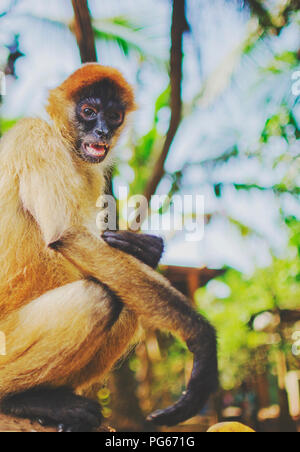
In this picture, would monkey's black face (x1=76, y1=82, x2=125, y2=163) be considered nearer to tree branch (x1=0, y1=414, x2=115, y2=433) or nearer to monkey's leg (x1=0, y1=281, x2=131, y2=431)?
monkey's leg (x1=0, y1=281, x2=131, y2=431)

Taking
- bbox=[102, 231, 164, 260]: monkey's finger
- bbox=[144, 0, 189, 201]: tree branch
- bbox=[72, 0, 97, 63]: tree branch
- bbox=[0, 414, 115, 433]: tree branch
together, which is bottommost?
bbox=[0, 414, 115, 433]: tree branch

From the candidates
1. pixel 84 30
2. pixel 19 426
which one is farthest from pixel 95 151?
pixel 19 426

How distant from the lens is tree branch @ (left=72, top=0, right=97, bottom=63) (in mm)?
4926

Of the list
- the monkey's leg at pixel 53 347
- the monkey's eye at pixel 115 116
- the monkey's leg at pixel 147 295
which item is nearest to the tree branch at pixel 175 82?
the monkey's eye at pixel 115 116

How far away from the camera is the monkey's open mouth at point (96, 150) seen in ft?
12.7

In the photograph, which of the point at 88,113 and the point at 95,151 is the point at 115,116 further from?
the point at 95,151

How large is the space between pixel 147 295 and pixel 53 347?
2.27ft

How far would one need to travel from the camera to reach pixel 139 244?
343 cm

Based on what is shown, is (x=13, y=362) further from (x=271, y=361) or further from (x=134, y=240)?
(x=271, y=361)

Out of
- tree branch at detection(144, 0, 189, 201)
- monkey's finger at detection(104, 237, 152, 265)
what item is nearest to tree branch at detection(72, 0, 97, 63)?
tree branch at detection(144, 0, 189, 201)

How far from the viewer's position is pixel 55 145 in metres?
3.42

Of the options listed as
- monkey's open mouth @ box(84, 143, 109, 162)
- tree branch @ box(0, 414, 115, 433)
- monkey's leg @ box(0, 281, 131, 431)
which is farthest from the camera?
monkey's open mouth @ box(84, 143, 109, 162)

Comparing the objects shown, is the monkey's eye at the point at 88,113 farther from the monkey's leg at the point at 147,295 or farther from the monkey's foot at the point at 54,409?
the monkey's foot at the point at 54,409
